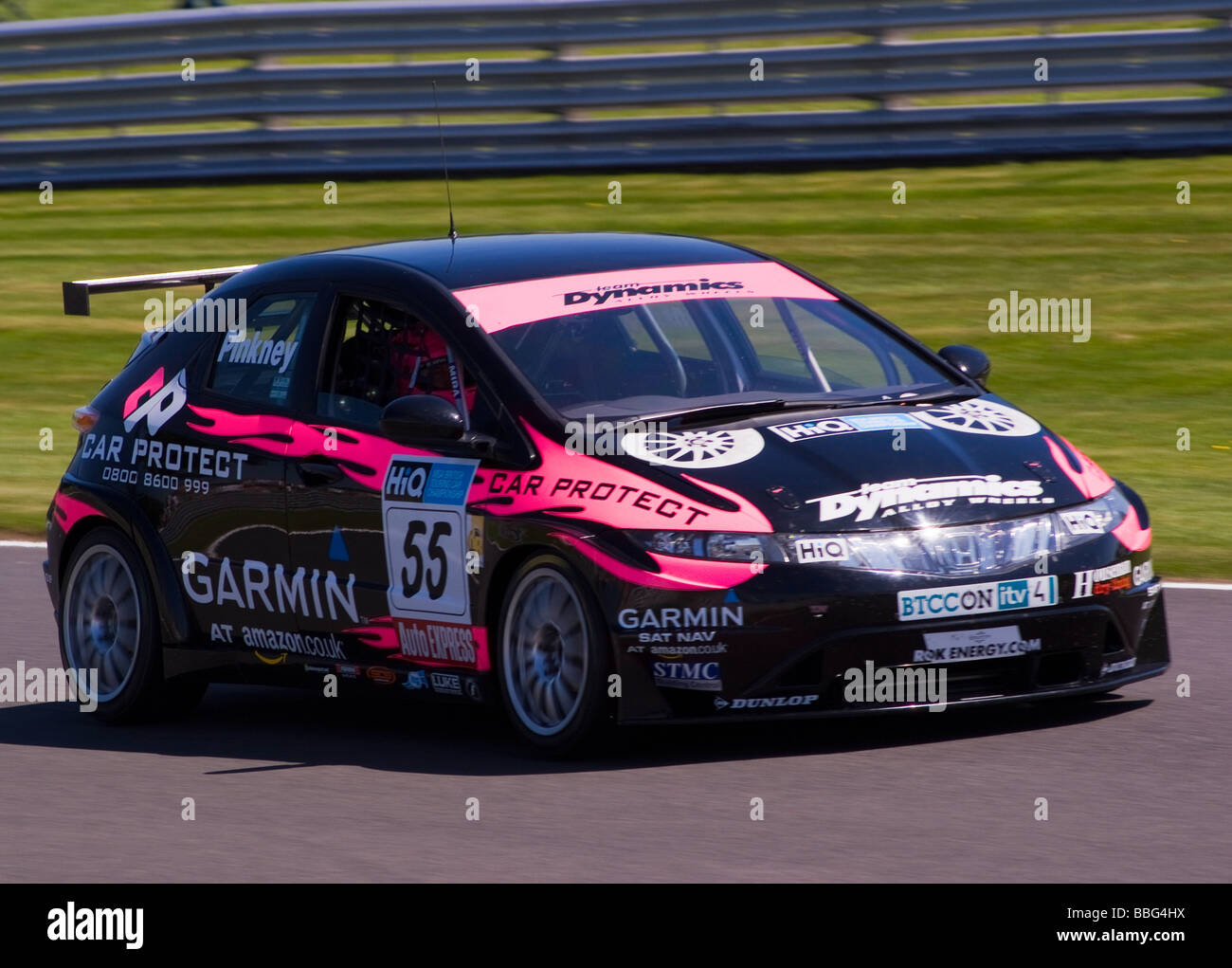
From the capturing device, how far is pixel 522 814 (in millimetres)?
6156

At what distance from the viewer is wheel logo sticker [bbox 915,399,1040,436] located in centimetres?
720

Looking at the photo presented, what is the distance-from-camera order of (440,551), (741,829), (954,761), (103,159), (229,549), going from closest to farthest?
(741,829) < (954,761) < (440,551) < (229,549) < (103,159)

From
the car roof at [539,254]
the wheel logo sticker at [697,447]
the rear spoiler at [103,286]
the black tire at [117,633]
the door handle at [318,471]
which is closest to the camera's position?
the wheel logo sticker at [697,447]

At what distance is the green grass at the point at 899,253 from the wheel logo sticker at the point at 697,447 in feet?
14.8

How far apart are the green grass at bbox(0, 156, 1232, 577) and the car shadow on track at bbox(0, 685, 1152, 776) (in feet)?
13.3

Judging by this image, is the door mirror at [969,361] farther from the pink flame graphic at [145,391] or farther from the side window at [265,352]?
the pink flame graphic at [145,391]

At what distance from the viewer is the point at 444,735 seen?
748 centimetres

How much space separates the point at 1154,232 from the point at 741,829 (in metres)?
11.4

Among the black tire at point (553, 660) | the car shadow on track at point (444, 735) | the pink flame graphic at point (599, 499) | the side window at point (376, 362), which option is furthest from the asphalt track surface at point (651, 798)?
the side window at point (376, 362)

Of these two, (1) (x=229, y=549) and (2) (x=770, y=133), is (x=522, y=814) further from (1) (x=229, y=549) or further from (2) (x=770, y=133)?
(2) (x=770, y=133)

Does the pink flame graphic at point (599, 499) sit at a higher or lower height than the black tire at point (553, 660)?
higher

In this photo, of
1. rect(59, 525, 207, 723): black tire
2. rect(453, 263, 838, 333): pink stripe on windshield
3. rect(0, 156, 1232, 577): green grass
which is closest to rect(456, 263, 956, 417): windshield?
rect(453, 263, 838, 333): pink stripe on windshield

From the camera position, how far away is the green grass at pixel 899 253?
1360cm

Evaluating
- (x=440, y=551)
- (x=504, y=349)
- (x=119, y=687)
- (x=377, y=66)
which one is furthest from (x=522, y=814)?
(x=377, y=66)
